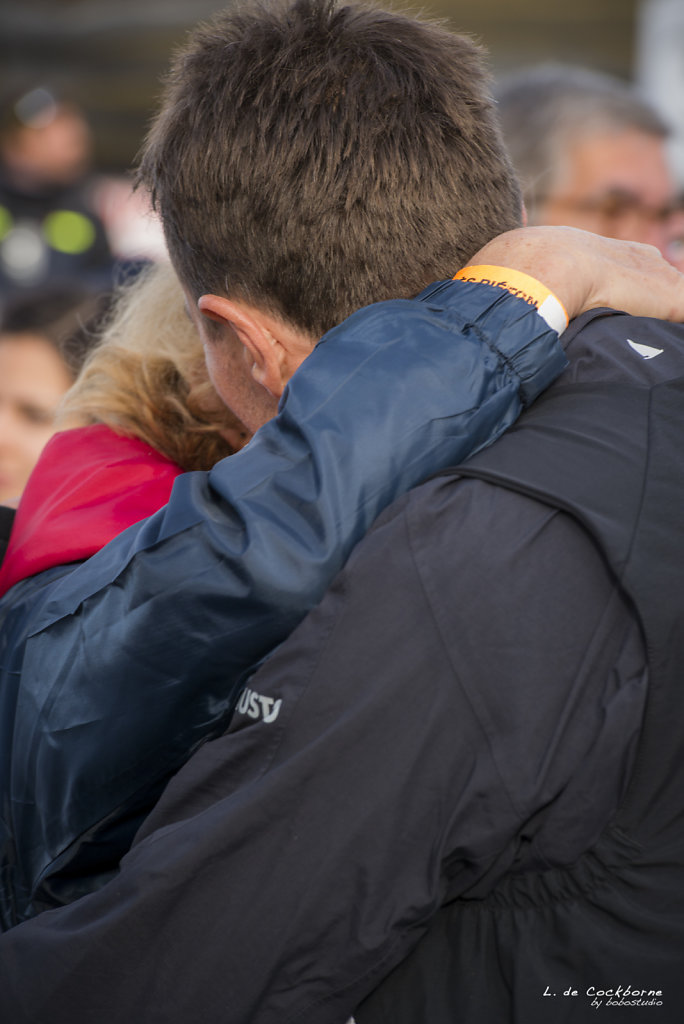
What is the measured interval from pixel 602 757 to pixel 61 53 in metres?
9.11

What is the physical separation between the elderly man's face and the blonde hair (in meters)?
1.86

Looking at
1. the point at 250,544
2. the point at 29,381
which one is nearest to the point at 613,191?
the point at 29,381

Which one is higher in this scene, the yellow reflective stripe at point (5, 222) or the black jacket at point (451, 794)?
the black jacket at point (451, 794)

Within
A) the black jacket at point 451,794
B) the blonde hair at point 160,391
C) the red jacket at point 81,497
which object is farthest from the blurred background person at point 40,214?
the black jacket at point 451,794

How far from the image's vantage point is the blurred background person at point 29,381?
142 inches

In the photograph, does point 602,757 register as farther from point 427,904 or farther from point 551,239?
point 551,239

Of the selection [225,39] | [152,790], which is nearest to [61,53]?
[225,39]

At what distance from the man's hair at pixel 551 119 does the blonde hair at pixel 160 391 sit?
5.77ft

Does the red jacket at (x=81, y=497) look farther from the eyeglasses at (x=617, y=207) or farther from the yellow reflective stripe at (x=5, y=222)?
the yellow reflective stripe at (x=5, y=222)

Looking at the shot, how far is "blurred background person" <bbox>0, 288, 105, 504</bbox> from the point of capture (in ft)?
11.9

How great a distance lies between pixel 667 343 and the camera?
1.31 metres

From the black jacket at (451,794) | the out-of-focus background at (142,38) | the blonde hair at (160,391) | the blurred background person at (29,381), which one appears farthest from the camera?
the out-of-focus background at (142,38)

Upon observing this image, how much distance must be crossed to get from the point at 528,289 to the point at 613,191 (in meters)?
2.30

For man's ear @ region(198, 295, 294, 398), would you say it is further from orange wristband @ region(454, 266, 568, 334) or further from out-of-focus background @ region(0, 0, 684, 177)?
out-of-focus background @ region(0, 0, 684, 177)
